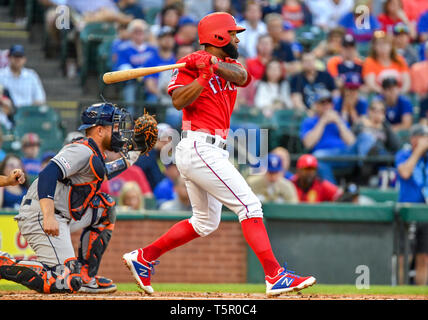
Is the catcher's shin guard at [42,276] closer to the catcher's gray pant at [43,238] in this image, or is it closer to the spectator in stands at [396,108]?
the catcher's gray pant at [43,238]

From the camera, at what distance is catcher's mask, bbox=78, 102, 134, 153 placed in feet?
17.3

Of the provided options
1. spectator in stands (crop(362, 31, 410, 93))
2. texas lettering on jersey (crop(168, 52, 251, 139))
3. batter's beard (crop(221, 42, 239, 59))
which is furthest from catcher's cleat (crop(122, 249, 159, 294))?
spectator in stands (crop(362, 31, 410, 93))

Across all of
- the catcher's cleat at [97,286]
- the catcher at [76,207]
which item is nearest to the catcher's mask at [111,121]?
the catcher at [76,207]

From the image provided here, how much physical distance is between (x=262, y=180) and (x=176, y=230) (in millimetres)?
3202

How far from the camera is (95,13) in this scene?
36.7 feet

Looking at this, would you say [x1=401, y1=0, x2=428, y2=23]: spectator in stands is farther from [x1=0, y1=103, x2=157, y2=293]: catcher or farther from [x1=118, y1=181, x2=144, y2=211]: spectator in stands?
[x1=0, y1=103, x2=157, y2=293]: catcher

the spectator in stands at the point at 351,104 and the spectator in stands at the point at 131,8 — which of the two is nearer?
the spectator in stands at the point at 351,104

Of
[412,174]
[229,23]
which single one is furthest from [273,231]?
[229,23]

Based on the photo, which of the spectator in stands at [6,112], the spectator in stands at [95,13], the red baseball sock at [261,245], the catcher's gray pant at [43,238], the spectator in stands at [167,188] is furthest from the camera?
the spectator in stands at [95,13]

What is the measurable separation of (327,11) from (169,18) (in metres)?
2.89

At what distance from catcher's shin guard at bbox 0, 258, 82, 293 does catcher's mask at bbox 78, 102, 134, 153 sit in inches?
34.3

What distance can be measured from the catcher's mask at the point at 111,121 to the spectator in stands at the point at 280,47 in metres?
5.73

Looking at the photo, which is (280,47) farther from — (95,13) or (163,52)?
(95,13)

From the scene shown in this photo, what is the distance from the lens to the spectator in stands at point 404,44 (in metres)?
11.6
